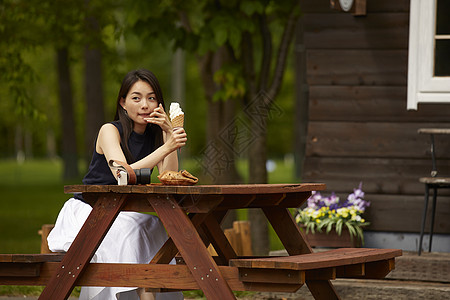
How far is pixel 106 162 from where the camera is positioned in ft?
13.9

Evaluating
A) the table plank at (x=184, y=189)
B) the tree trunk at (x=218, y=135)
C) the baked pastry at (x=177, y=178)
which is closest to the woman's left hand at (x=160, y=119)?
the baked pastry at (x=177, y=178)

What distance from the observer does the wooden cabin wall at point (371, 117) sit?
19.7ft

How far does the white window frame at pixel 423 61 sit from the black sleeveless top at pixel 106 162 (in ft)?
7.77

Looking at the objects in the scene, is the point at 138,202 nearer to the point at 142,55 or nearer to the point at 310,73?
the point at 310,73

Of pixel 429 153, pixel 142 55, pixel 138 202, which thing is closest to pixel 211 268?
pixel 138 202

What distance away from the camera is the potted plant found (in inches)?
233

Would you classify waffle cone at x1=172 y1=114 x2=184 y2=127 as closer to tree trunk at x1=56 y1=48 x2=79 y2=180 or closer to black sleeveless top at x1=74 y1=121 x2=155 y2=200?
black sleeveless top at x1=74 y1=121 x2=155 y2=200

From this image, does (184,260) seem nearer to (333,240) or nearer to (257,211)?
(333,240)

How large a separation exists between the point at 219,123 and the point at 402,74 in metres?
3.96

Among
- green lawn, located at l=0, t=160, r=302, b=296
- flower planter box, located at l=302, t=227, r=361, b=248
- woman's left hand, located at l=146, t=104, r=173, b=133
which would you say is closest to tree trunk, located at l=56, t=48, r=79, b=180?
green lawn, located at l=0, t=160, r=302, b=296

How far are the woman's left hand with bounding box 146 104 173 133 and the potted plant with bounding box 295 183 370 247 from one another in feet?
7.14

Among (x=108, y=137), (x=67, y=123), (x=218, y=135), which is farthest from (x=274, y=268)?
(x=67, y=123)

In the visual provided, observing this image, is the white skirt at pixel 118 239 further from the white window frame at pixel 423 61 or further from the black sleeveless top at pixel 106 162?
the white window frame at pixel 423 61

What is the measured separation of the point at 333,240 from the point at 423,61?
146cm
